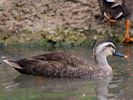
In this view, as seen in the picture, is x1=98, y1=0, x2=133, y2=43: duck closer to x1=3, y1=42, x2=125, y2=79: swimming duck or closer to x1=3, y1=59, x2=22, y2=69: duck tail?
x1=3, y1=42, x2=125, y2=79: swimming duck

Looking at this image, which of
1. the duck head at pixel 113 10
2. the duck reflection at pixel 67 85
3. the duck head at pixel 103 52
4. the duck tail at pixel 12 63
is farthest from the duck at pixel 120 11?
the duck tail at pixel 12 63

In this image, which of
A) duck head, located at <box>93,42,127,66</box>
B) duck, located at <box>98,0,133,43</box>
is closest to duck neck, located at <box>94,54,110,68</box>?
duck head, located at <box>93,42,127,66</box>

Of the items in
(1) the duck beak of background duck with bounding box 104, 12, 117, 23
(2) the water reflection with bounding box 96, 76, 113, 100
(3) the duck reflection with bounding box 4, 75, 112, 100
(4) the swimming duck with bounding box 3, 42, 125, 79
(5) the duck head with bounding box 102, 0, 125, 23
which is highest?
(5) the duck head with bounding box 102, 0, 125, 23

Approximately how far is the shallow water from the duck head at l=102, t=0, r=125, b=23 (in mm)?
1714

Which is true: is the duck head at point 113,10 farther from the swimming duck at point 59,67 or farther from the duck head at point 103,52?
the swimming duck at point 59,67

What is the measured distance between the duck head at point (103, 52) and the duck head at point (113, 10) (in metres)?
2.15

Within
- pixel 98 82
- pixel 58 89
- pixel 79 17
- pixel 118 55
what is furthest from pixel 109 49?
pixel 79 17

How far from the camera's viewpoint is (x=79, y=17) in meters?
14.8

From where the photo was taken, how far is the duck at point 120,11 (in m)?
14.1

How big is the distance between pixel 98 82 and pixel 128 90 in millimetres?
951

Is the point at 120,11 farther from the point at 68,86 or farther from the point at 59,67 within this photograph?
the point at 68,86

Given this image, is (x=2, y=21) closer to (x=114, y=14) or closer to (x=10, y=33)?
(x=10, y=33)

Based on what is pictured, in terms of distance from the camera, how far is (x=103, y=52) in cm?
1220

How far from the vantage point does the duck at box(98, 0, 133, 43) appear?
46.2ft
